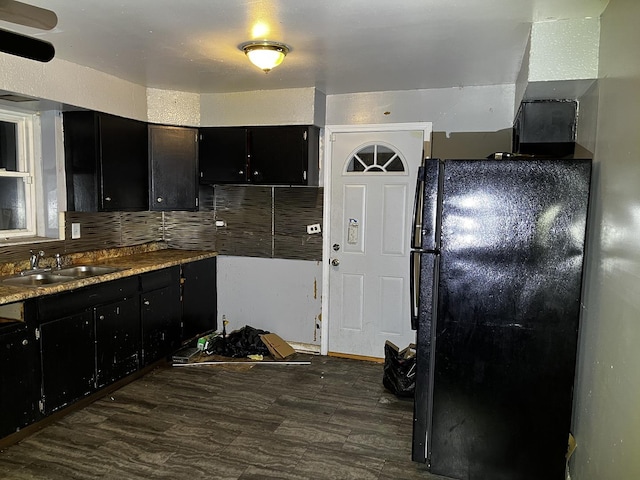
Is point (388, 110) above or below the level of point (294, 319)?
above

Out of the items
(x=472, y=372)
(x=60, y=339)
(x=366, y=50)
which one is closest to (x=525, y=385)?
(x=472, y=372)

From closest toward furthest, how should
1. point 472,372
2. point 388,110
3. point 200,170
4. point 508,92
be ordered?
point 472,372 < point 508,92 < point 388,110 < point 200,170

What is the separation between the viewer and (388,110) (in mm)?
4062

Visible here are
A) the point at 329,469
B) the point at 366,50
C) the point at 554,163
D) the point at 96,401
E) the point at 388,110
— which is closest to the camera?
the point at 554,163

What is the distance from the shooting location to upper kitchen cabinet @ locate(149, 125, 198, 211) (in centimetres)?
410

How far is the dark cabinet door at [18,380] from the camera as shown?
2613 millimetres

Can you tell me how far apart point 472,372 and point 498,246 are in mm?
639

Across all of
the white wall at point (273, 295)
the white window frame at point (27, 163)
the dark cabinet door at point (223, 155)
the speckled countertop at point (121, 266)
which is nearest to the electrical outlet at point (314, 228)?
the white wall at point (273, 295)

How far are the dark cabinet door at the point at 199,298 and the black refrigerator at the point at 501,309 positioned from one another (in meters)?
2.41

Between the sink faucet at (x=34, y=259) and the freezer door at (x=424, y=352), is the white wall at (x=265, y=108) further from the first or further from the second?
the freezer door at (x=424, y=352)

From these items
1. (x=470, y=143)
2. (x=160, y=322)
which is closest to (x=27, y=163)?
(x=160, y=322)

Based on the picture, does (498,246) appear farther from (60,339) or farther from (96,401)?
(96,401)

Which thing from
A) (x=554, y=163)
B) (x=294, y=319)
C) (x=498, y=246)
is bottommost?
(x=294, y=319)

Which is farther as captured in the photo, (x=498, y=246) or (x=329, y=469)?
(x=329, y=469)
